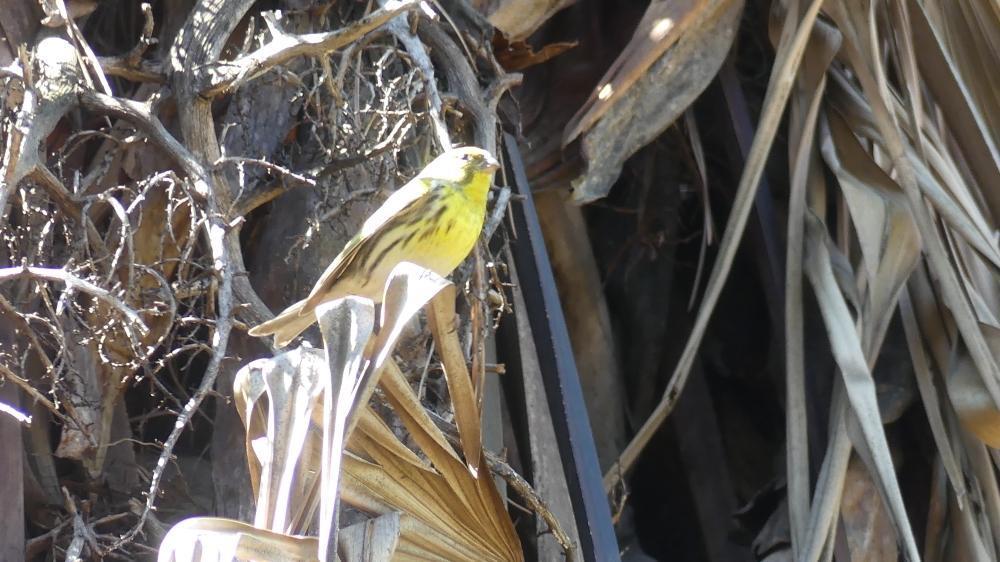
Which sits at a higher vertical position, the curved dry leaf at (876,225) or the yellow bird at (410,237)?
the yellow bird at (410,237)

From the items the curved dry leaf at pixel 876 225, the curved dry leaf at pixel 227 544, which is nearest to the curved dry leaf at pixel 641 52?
the curved dry leaf at pixel 876 225

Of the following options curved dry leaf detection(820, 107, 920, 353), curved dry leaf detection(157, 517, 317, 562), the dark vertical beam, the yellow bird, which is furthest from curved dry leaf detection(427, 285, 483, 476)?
curved dry leaf detection(820, 107, 920, 353)

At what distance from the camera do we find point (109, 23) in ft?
8.91

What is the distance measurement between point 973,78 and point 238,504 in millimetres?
2333

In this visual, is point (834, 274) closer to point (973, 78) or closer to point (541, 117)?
point (973, 78)

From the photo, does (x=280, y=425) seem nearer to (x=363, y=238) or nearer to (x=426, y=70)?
(x=363, y=238)

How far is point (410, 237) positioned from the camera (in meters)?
1.89

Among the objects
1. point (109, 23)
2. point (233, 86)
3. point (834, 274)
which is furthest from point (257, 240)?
point (834, 274)

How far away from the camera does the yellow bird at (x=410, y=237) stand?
1792 mm

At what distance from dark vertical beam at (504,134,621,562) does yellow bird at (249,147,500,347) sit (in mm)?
372

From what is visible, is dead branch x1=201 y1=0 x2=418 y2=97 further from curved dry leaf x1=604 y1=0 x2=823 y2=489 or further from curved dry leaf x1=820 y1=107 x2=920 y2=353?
curved dry leaf x1=820 y1=107 x2=920 y2=353

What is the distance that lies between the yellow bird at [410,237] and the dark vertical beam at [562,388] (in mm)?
372

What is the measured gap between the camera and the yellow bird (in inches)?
70.6

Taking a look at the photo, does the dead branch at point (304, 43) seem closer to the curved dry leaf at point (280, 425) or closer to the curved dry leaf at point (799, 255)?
the curved dry leaf at point (280, 425)
